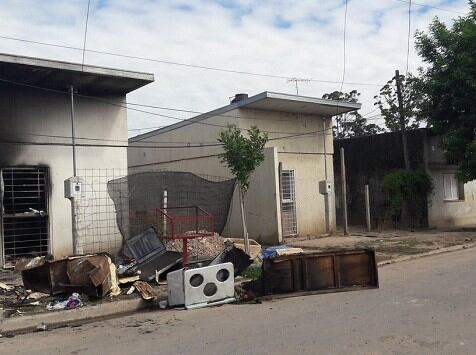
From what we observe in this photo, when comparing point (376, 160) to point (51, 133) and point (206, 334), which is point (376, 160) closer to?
point (51, 133)

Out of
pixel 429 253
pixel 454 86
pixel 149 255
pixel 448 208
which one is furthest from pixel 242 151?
pixel 448 208

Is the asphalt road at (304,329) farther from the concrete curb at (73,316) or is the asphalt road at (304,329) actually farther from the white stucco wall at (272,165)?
the white stucco wall at (272,165)

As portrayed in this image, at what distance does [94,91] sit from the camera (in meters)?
13.3

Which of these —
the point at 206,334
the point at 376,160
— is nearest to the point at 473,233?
the point at 376,160

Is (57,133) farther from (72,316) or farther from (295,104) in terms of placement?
(295,104)

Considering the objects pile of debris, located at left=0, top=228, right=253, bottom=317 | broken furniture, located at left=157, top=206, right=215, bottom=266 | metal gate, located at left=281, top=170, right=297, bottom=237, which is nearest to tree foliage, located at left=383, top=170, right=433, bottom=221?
metal gate, located at left=281, top=170, right=297, bottom=237

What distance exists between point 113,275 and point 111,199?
14.3ft

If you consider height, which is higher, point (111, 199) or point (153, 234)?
point (111, 199)

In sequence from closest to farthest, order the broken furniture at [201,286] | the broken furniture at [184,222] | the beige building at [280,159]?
the broken furniture at [201,286]
the broken furniture at [184,222]
the beige building at [280,159]

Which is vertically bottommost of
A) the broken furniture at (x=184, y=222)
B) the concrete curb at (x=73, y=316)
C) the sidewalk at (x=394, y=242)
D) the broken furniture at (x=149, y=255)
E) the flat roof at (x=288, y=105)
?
the concrete curb at (x=73, y=316)

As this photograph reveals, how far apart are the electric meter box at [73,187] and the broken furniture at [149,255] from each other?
5.42 feet

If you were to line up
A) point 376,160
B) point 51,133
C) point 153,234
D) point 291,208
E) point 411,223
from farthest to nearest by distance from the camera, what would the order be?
point 376,160, point 411,223, point 291,208, point 51,133, point 153,234

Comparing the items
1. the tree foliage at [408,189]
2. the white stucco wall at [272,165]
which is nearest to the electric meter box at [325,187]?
the white stucco wall at [272,165]

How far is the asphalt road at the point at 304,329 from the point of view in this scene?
560 centimetres
